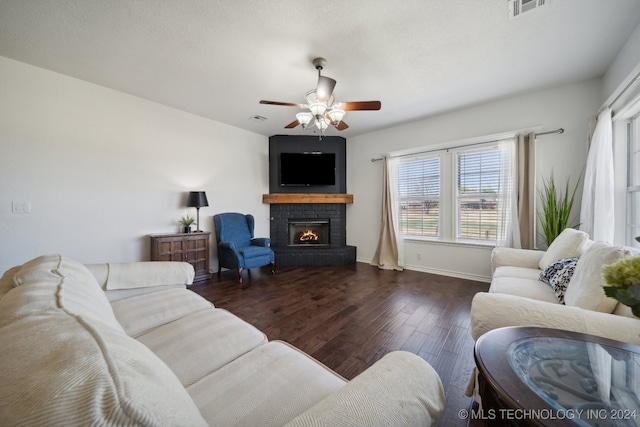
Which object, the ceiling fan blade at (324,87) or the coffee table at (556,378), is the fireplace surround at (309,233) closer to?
the ceiling fan blade at (324,87)

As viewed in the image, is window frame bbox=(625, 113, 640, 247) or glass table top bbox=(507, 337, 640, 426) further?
window frame bbox=(625, 113, 640, 247)

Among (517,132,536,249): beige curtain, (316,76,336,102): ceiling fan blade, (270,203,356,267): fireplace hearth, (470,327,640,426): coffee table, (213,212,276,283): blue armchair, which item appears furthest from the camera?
(270,203,356,267): fireplace hearth

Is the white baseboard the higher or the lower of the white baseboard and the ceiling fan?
the lower

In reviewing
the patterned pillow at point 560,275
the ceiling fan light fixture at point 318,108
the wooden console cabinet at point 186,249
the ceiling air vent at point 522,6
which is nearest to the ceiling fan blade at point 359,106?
the ceiling fan light fixture at point 318,108

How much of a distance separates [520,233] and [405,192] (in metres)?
1.73

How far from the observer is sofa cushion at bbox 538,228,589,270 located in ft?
6.06

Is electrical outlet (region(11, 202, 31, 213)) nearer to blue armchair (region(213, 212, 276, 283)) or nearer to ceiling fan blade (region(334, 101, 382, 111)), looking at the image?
blue armchair (region(213, 212, 276, 283))

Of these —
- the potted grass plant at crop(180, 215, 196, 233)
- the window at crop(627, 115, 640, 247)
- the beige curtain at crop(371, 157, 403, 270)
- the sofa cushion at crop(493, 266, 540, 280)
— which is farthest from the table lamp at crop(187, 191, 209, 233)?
the window at crop(627, 115, 640, 247)

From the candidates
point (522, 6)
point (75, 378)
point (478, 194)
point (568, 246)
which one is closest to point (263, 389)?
point (75, 378)

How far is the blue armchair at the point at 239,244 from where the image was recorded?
3419mm

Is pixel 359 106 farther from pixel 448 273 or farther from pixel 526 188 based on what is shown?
pixel 448 273

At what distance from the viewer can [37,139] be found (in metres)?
2.42

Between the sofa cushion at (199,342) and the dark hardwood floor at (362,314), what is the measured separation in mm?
773

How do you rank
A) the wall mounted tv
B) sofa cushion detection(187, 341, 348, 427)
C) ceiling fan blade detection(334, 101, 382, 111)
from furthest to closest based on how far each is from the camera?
the wall mounted tv < ceiling fan blade detection(334, 101, 382, 111) < sofa cushion detection(187, 341, 348, 427)
